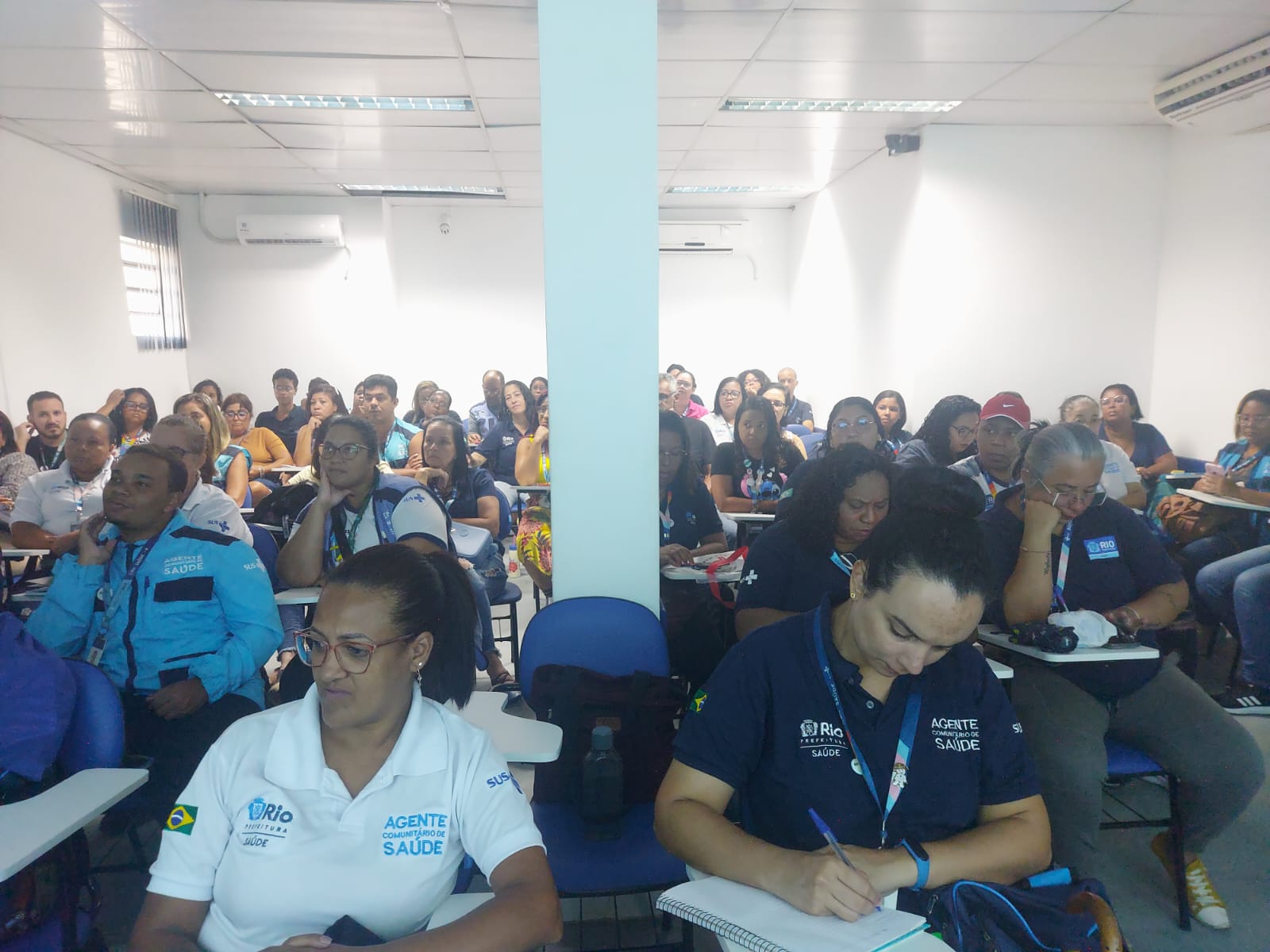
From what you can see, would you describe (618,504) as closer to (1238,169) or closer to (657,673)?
(657,673)

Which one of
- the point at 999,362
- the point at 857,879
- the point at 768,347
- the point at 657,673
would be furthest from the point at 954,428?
the point at 768,347

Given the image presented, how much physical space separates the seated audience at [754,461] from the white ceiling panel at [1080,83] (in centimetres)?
247

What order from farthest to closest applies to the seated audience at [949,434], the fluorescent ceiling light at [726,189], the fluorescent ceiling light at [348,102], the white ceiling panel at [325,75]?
1. the fluorescent ceiling light at [726,189]
2. the fluorescent ceiling light at [348,102]
3. the white ceiling panel at [325,75]
4. the seated audience at [949,434]

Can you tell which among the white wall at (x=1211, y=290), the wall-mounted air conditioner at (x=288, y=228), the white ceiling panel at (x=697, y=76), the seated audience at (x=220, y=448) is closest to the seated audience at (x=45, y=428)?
the seated audience at (x=220, y=448)

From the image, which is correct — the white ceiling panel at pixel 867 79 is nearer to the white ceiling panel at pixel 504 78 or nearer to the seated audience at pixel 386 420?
the white ceiling panel at pixel 504 78

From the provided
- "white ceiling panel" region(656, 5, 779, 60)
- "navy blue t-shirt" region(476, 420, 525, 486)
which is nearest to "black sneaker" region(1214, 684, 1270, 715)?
"white ceiling panel" region(656, 5, 779, 60)

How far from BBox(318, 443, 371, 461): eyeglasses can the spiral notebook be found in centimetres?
201

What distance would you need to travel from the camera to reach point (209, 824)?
1.27 metres

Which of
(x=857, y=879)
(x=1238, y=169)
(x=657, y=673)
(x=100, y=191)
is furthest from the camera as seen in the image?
(x=100, y=191)

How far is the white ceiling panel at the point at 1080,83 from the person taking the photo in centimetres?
468

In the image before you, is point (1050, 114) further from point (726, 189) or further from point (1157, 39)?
point (726, 189)

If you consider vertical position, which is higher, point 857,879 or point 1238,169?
point 1238,169

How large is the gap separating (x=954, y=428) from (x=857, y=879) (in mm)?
3565

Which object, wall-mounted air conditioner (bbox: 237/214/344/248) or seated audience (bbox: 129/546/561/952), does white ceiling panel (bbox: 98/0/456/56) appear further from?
wall-mounted air conditioner (bbox: 237/214/344/248)
